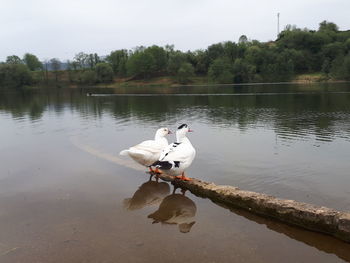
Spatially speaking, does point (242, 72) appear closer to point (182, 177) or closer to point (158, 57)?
point (158, 57)

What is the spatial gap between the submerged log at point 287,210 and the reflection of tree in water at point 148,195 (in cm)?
126

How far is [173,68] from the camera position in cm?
13988

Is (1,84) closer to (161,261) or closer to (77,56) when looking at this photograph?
(77,56)

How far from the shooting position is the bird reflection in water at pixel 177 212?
27.8 ft

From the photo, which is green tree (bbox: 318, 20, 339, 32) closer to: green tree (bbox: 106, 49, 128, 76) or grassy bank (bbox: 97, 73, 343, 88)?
grassy bank (bbox: 97, 73, 343, 88)

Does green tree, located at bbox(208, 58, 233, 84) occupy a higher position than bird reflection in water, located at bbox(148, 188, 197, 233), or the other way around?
green tree, located at bbox(208, 58, 233, 84)

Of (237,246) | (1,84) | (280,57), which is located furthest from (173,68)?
(237,246)

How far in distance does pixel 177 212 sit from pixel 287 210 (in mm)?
2857

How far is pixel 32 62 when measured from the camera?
178000 millimetres

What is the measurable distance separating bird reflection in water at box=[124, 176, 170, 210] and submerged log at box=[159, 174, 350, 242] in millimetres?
1257

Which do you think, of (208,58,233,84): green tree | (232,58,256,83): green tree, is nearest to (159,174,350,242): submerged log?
(208,58,233,84): green tree

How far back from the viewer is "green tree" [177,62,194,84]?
425 feet

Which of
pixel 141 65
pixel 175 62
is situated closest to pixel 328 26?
pixel 175 62

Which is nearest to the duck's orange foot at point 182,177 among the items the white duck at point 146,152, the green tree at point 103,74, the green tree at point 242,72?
the white duck at point 146,152
